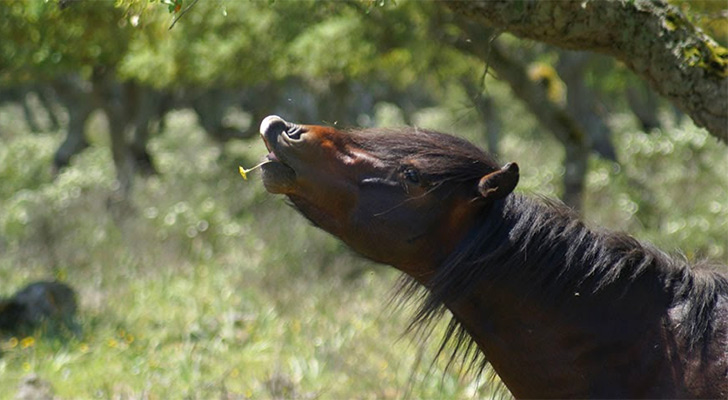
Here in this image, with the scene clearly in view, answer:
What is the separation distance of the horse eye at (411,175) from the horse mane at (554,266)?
9.9 inches

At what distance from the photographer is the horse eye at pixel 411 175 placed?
3391 mm

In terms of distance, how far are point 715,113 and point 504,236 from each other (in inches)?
71.0

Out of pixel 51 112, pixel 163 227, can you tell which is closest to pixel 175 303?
pixel 163 227

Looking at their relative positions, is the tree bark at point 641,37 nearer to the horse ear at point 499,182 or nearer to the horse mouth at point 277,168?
the horse ear at point 499,182

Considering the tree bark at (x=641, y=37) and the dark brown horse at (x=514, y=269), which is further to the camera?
the tree bark at (x=641, y=37)

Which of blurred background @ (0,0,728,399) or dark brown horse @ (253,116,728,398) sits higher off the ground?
dark brown horse @ (253,116,728,398)

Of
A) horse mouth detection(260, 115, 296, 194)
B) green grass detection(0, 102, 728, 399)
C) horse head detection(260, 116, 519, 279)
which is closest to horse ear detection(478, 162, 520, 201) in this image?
horse head detection(260, 116, 519, 279)

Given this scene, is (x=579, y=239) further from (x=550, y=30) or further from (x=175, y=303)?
(x=175, y=303)

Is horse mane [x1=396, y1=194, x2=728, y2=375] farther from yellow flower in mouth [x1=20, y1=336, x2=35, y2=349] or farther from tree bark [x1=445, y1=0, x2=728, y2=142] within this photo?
yellow flower in mouth [x1=20, y1=336, x2=35, y2=349]

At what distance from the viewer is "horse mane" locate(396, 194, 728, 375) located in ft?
10.9

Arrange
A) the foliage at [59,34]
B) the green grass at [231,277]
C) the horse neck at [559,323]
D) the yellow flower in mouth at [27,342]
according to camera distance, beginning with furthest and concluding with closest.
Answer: the foliage at [59,34] < the yellow flower in mouth at [27,342] < the green grass at [231,277] < the horse neck at [559,323]

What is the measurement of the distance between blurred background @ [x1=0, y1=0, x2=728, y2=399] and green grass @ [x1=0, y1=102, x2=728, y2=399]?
0.10ft

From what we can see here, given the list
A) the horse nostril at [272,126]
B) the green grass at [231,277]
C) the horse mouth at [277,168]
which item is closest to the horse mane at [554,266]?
the horse mouth at [277,168]

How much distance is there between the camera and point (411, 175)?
340 centimetres
